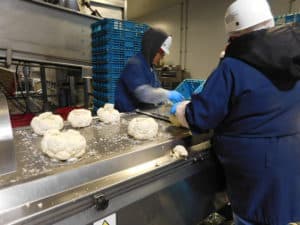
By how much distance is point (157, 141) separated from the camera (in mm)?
859

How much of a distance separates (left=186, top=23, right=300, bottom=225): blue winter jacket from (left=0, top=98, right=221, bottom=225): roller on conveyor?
0.17m

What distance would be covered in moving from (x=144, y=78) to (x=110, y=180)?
1.08 meters

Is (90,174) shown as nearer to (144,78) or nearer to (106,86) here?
(144,78)

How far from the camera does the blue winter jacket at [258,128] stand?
2.52 ft

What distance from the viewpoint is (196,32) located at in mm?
5219

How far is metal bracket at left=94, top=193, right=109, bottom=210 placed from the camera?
58 centimetres

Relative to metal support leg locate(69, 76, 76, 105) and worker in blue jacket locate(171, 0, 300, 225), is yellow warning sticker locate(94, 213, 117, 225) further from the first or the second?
metal support leg locate(69, 76, 76, 105)

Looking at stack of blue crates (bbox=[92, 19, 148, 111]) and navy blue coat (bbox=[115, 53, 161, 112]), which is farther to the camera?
stack of blue crates (bbox=[92, 19, 148, 111])

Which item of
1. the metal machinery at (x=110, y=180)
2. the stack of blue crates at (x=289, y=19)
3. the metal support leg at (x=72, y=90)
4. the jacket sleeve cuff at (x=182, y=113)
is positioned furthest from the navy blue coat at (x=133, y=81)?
the metal support leg at (x=72, y=90)

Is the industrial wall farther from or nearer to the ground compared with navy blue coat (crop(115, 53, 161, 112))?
farther from the ground

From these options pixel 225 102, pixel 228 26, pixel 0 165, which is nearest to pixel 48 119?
pixel 0 165

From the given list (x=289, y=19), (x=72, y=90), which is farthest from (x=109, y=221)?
(x=72, y=90)

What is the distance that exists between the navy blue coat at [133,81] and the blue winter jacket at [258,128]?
813 mm

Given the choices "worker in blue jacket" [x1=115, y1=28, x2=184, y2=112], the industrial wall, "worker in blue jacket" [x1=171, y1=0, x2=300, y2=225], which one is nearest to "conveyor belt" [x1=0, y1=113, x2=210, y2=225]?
"worker in blue jacket" [x1=171, y1=0, x2=300, y2=225]
